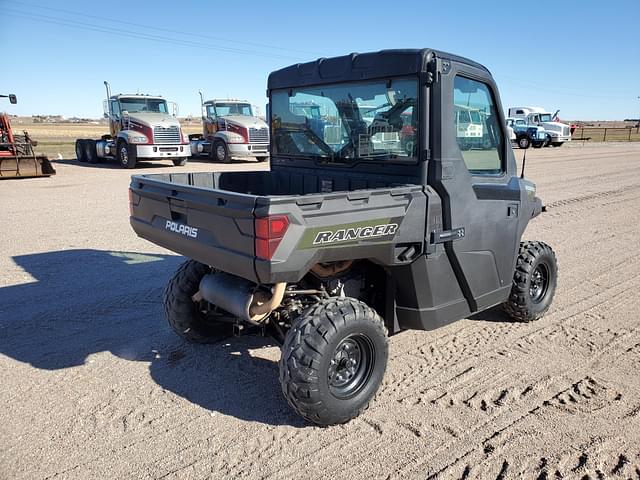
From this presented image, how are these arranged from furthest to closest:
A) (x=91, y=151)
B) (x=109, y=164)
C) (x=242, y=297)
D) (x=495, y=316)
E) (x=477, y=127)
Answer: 1. (x=109, y=164)
2. (x=91, y=151)
3. (x=495, y=316)
4. (x=477, y=127)
5. (x=242, y=297)

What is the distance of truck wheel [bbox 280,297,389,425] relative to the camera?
302 centimetres

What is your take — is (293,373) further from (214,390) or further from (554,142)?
(554,142)

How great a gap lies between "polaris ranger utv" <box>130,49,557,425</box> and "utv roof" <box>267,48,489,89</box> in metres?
0.01

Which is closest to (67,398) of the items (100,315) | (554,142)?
(100,315)

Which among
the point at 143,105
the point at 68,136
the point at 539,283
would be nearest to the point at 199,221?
the point at 539,283

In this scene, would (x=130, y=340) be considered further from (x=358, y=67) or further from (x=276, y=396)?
(x=358, y=67)

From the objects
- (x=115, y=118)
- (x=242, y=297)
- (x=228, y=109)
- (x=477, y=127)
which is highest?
(x=228, y=109)

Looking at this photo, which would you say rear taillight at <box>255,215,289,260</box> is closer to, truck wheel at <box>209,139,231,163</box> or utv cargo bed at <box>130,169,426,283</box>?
utv cargo bed at <box>130,169,426,283</box>

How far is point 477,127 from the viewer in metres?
3.95

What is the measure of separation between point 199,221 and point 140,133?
16.2 m

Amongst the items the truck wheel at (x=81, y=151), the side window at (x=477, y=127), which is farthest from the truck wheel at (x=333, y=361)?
the truck wheel at (x=81, y=151)

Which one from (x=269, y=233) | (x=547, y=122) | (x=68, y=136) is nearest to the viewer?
(x=269, y=233)

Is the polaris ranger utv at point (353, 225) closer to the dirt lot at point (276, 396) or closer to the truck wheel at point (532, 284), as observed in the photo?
the truck wheel at point (532, 284)

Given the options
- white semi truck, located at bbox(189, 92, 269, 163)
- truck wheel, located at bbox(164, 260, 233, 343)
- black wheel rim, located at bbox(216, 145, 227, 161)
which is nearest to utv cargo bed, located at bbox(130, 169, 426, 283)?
truck wheel, located at bbox(164, 260, 233, 343)
